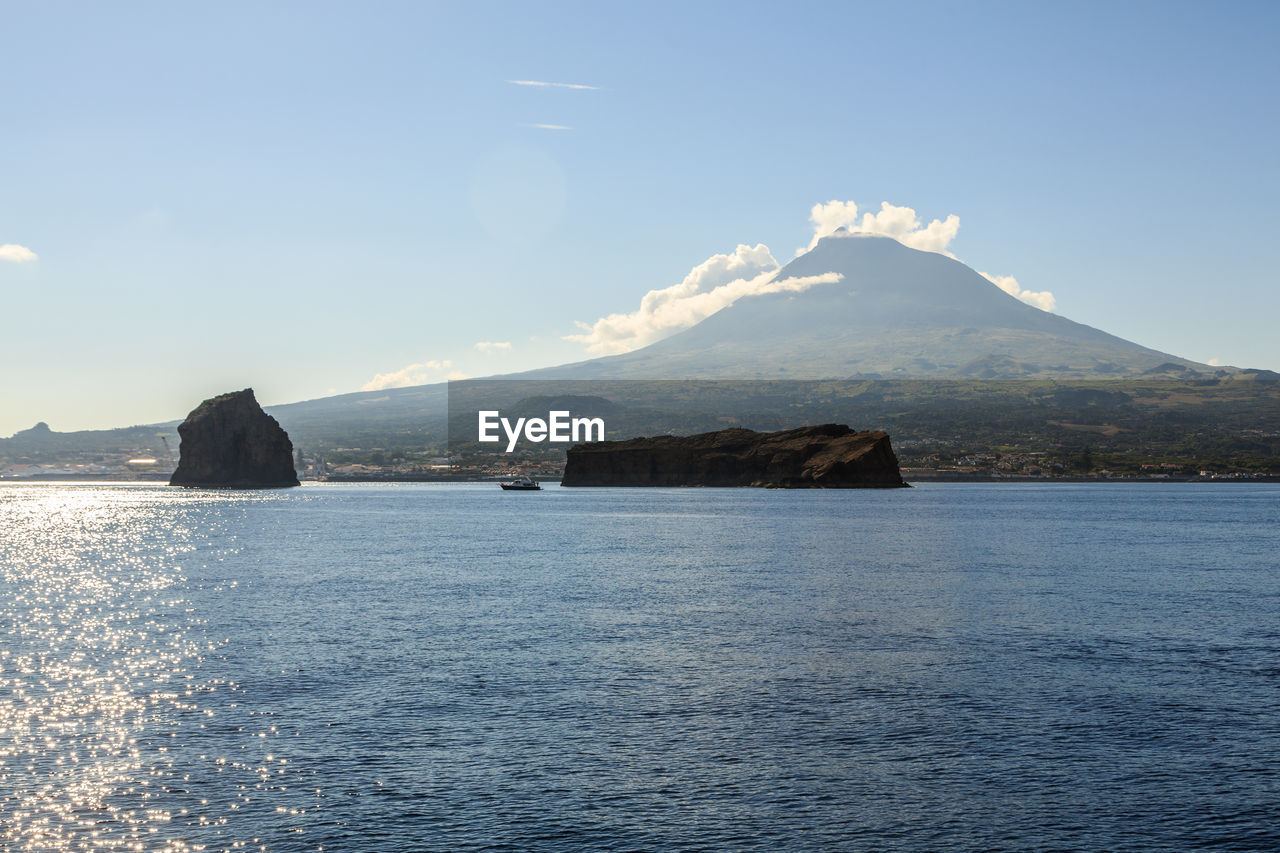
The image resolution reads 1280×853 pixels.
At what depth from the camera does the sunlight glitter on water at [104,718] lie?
21.6 meters

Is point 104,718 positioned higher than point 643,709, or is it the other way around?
point 104,718

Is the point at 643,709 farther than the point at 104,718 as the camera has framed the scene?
Yes

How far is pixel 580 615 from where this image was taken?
169ft

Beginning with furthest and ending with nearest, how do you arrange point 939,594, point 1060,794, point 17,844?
point 939,594
point 1060,794
point 17,844

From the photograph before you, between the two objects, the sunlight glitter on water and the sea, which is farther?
the sea

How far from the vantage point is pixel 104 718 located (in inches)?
1205

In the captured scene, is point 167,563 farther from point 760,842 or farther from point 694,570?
point 760,842

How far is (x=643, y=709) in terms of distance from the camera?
31.6m

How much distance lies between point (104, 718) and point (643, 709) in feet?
Result: 55.3

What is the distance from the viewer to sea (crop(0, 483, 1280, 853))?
22.0m

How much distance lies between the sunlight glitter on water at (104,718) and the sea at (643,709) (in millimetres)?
133

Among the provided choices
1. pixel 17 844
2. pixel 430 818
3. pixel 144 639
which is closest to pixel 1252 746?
pixel 430 818

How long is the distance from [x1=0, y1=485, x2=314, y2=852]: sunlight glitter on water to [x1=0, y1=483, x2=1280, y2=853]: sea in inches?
5.2

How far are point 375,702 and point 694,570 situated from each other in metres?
43.7
